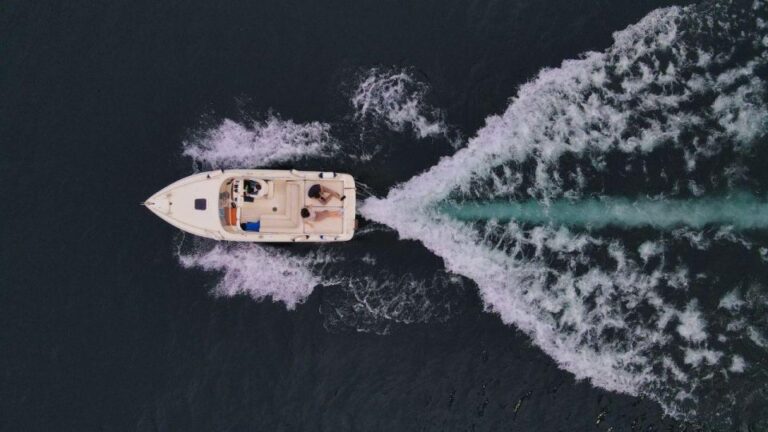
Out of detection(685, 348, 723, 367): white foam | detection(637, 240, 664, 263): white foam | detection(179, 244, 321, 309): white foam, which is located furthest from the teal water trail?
detection(179, 244, 321, 309): white foam

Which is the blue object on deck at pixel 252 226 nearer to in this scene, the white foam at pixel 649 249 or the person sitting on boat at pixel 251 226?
the person sitting on boat at pixel 251 226

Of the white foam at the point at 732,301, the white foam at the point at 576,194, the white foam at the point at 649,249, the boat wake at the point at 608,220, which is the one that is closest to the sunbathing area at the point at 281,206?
the boat wake at the point at 608,220

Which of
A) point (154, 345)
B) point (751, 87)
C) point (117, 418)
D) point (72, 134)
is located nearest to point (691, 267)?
point (751, 87)

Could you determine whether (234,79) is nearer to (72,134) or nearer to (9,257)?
(72,134)

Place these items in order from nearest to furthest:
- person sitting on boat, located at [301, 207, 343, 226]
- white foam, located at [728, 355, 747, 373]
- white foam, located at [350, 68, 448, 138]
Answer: white foam, located at [728, 355, 747, 373] < person sitting on boat, located at [301, 207, 343, 226] < white foam, located at [350, 68, 448, 138]

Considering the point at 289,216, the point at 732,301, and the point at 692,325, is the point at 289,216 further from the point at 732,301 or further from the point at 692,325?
the point at 732,301

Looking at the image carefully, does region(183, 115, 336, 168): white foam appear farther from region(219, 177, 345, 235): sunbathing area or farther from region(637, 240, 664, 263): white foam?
region(637, 240, 664, 263): white foam
